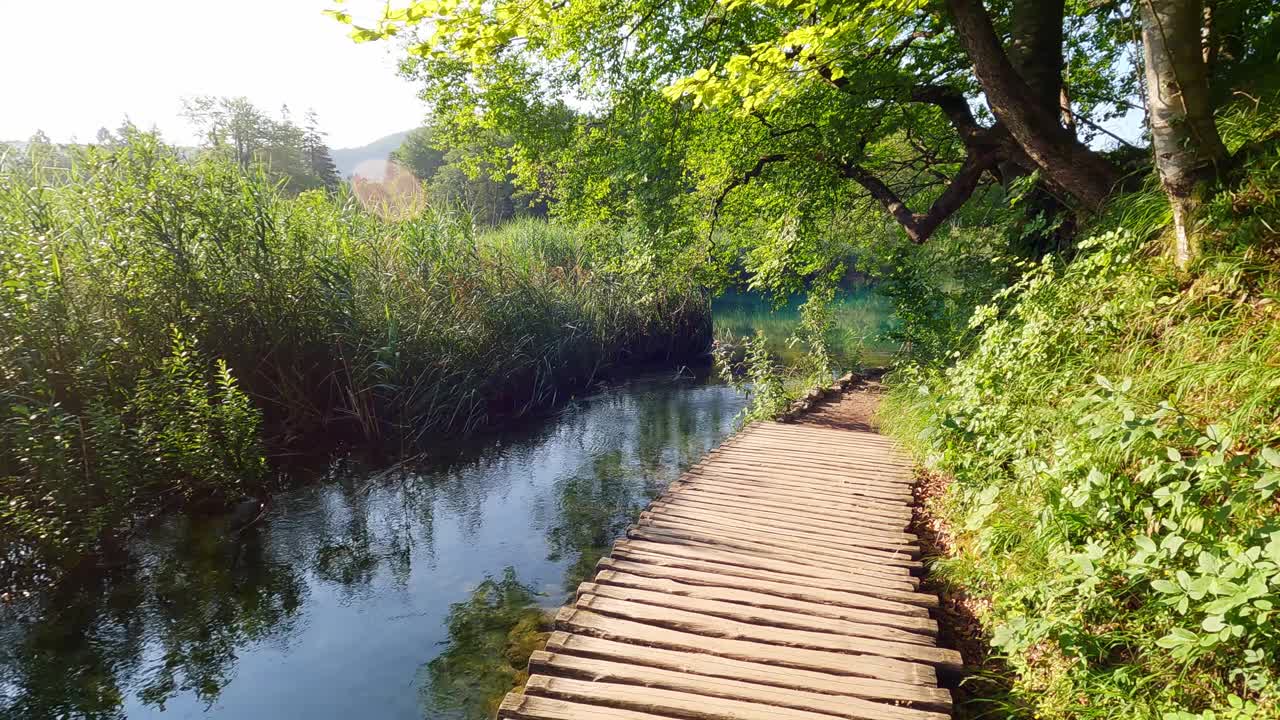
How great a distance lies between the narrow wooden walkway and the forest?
41cm

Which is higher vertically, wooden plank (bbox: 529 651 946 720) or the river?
wooden plank (bbox: 529 651 946 720)

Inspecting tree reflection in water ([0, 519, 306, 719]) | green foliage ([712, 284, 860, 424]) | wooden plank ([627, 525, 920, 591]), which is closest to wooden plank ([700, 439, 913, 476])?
green foliage ([712, 284, 860, 424])

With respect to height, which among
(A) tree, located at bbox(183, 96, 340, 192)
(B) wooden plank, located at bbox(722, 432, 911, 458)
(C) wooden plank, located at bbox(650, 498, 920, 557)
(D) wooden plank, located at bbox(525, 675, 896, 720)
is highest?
(A) tree, located at bbox(183, 96, 340, 192)

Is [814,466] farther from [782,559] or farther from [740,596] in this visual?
[740,596]

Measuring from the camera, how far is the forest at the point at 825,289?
2678mm

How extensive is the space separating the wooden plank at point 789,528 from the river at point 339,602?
1.01 m

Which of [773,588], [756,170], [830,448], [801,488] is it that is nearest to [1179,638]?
[773,588]

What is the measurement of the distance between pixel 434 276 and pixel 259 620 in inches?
216

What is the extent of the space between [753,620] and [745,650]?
0.91 ft

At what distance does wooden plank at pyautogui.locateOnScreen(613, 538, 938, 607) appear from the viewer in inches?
148

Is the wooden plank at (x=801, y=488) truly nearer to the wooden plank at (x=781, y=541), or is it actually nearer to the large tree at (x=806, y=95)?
the wooden plank at (x=781, y=541)

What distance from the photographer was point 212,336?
6922 millimetres

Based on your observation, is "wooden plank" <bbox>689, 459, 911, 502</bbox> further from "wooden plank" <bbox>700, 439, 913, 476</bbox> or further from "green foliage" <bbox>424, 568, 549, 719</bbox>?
"green foliage" <bbox>424, 568, 549, 719</bbox>

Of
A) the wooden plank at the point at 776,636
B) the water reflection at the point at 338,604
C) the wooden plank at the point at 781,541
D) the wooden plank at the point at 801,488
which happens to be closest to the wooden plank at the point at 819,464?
the wooden plank at the point at 801,488
